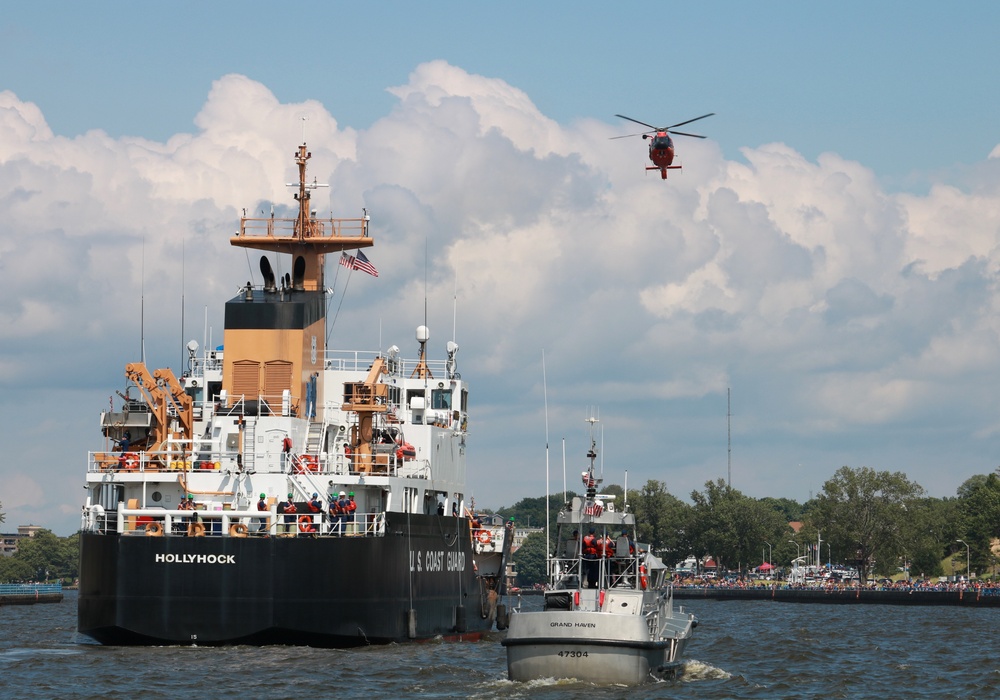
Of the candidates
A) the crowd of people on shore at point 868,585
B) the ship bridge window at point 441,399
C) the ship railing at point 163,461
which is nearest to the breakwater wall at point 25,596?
the ship bridge window at point 441,399

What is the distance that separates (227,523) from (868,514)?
413 ft

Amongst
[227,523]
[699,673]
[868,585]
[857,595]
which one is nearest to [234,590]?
[227,523]

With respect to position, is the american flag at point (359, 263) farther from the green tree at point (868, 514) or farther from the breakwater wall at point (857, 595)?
the green tree at point (868, 514)

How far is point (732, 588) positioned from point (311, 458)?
353 feet

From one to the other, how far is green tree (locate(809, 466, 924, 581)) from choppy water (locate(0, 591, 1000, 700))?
10464 centimetres

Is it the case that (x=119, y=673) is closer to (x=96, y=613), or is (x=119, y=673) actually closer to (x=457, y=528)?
(x=96, y=613)

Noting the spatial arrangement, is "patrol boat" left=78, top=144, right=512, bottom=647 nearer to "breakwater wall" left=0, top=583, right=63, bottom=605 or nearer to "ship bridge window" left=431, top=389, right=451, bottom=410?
"ship bridge window" left=431, top=389, right=451, bottom=410

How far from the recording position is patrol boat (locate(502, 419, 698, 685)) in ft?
126

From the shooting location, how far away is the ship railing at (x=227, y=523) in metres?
48.0

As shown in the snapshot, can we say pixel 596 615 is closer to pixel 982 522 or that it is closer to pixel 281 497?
pixel 281 497

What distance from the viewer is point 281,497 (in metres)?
50.0

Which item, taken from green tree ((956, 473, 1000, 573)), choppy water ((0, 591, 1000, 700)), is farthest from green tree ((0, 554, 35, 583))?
choppy water ((0, 591, 1000, 700))

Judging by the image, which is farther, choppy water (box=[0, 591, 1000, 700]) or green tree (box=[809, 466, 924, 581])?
green tree (box=[809, 466, 924, 581])

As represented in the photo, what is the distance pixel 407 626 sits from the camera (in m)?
51.7
